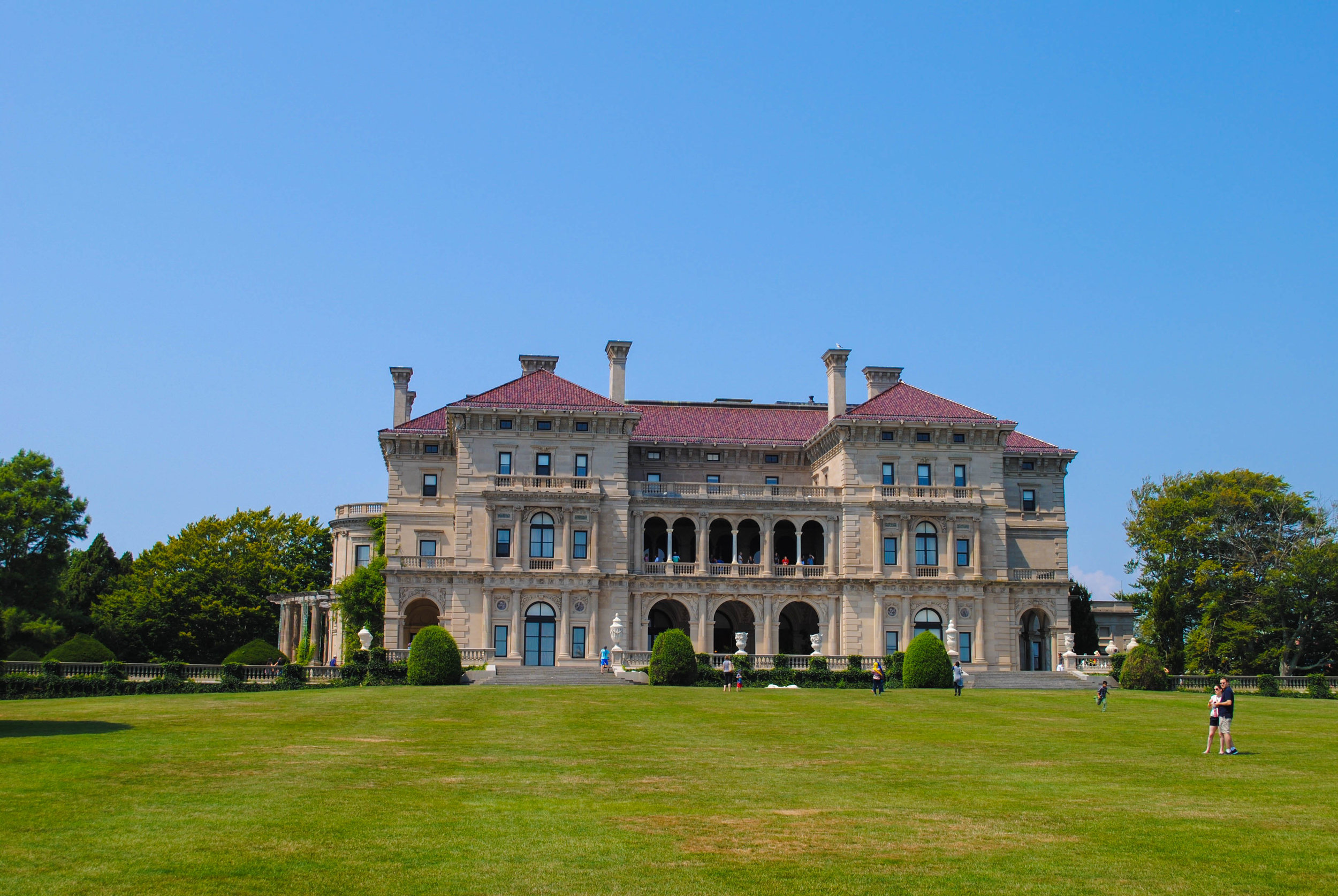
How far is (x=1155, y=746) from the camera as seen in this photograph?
28406 millimetres

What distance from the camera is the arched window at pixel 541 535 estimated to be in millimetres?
69500

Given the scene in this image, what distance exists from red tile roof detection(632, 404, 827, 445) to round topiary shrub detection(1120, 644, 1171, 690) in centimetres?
2693

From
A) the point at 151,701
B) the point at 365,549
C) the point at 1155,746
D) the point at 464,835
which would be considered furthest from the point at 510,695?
the point at 365,549

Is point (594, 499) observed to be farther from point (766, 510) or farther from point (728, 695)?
point (728, 695)

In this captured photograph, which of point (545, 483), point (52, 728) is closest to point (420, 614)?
point (545, 483)

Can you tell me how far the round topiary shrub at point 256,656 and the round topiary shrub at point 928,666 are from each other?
27.3 meters

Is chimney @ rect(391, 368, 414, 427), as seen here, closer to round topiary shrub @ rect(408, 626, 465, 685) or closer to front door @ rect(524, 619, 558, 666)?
front door @ rect(524, 619, 558, 666)

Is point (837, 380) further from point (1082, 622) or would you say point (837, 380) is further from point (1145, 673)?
point (1145, 673)

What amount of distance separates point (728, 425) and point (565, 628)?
17.8 metres

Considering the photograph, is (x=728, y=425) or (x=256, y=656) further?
(x=728, y=425)

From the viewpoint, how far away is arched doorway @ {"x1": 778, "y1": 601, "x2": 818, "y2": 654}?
74.1 m

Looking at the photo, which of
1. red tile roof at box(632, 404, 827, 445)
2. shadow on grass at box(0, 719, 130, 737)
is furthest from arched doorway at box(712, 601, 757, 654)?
shadow on grass at box(0, 719, 130, 737)

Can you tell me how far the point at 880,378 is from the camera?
7844 centimetres

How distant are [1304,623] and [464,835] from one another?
55691mm
